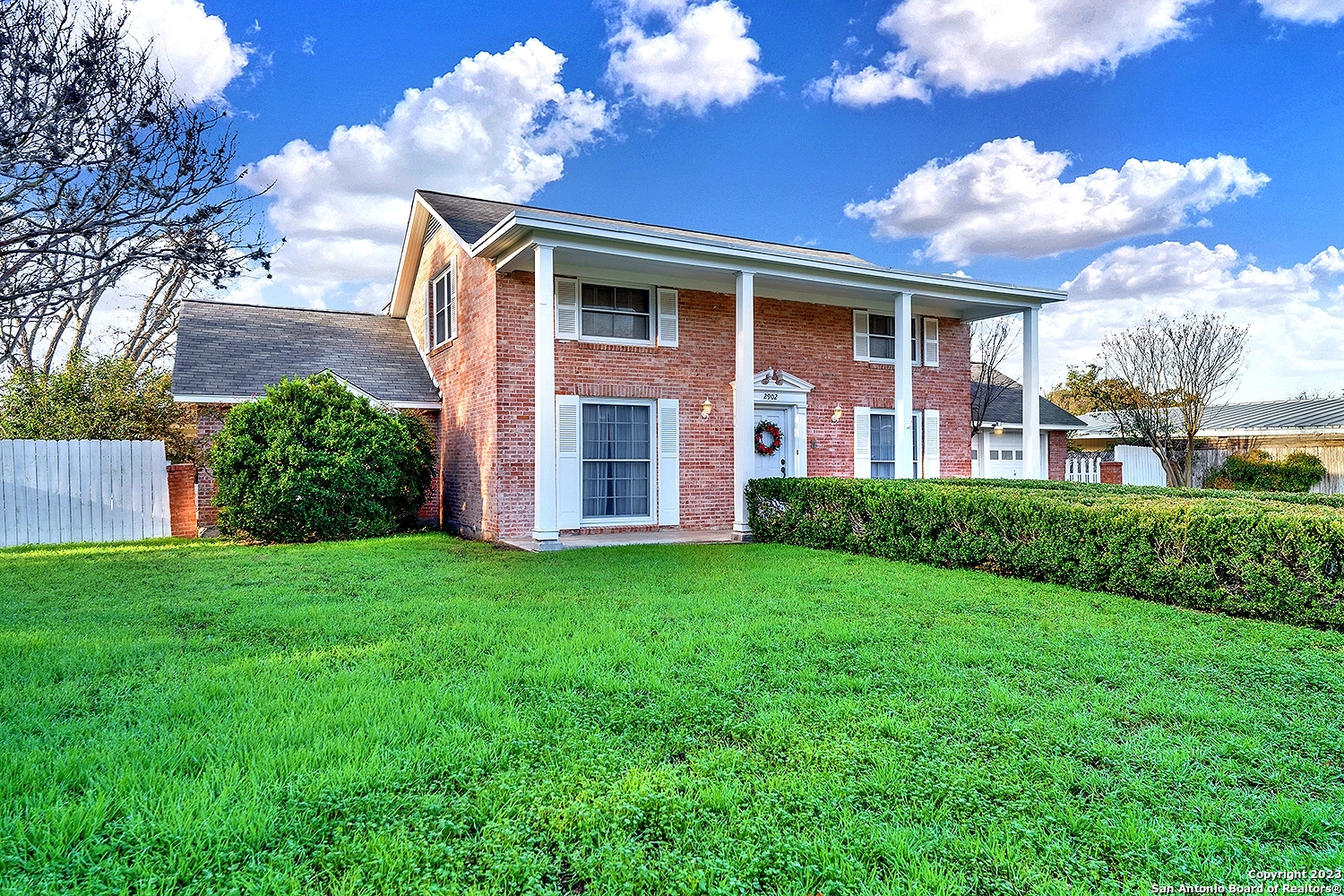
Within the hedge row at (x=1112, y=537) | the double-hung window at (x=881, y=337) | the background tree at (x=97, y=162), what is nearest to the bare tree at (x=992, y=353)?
the double-hung window at (x=881, y=337)

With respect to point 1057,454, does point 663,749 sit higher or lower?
lower

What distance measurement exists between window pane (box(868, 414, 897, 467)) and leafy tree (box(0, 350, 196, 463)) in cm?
1349

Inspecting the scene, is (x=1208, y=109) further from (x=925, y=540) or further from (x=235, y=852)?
→ (x=235, y=852)

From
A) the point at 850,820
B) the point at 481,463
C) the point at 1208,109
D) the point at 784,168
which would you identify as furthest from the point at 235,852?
the point at 1208,109

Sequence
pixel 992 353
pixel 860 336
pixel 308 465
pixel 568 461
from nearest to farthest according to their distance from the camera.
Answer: pixel 308 465 → pixel 568 461 → pixel 860 336 → pixel 992 353

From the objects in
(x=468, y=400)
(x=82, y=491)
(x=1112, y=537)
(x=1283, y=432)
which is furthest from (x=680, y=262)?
(x=1283, y=432)

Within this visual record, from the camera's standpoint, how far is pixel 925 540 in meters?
8.59

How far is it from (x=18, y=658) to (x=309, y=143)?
1469cm

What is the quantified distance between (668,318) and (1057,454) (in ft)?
41.4

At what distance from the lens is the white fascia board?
9.80 m

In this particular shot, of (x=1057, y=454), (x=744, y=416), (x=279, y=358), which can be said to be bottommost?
(x=1057, y=454)

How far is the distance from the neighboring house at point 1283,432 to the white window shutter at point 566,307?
15.3 metres

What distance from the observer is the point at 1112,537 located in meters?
6.83

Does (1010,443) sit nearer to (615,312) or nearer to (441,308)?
(615,312)
